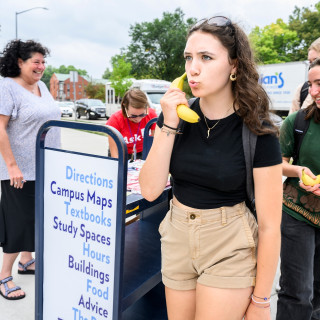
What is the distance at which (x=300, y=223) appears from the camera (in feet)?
7.22

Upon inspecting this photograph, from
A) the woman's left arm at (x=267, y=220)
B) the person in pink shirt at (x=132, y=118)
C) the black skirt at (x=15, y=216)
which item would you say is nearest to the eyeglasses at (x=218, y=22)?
the woman's left arm at (x=267, y=220)

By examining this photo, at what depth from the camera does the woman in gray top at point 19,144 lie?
9.72ft

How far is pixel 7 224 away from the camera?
310 centimetres

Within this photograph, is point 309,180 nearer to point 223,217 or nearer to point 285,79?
point 223,217

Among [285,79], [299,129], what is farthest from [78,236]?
[285,79]

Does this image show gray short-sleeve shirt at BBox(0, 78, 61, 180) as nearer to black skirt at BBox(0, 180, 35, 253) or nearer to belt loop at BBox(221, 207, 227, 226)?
black skirt at BBox(0, 180, 35, 253)

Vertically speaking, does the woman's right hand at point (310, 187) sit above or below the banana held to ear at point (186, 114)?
below

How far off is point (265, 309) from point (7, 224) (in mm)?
2404

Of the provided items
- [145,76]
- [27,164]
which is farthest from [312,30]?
[27,164]

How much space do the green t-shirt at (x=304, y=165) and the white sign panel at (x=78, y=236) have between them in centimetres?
114

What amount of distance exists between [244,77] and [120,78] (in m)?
26.9

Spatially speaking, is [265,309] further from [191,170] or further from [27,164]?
[27,164]

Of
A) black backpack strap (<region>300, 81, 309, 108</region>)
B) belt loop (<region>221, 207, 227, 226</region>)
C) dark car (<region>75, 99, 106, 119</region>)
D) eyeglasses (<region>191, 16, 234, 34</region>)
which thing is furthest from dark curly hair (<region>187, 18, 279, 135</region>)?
dark car (<region>75, 99, 106, 119</region>)

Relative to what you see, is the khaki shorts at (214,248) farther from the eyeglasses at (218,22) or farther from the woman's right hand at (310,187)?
the eyeglasses at (218,22)
